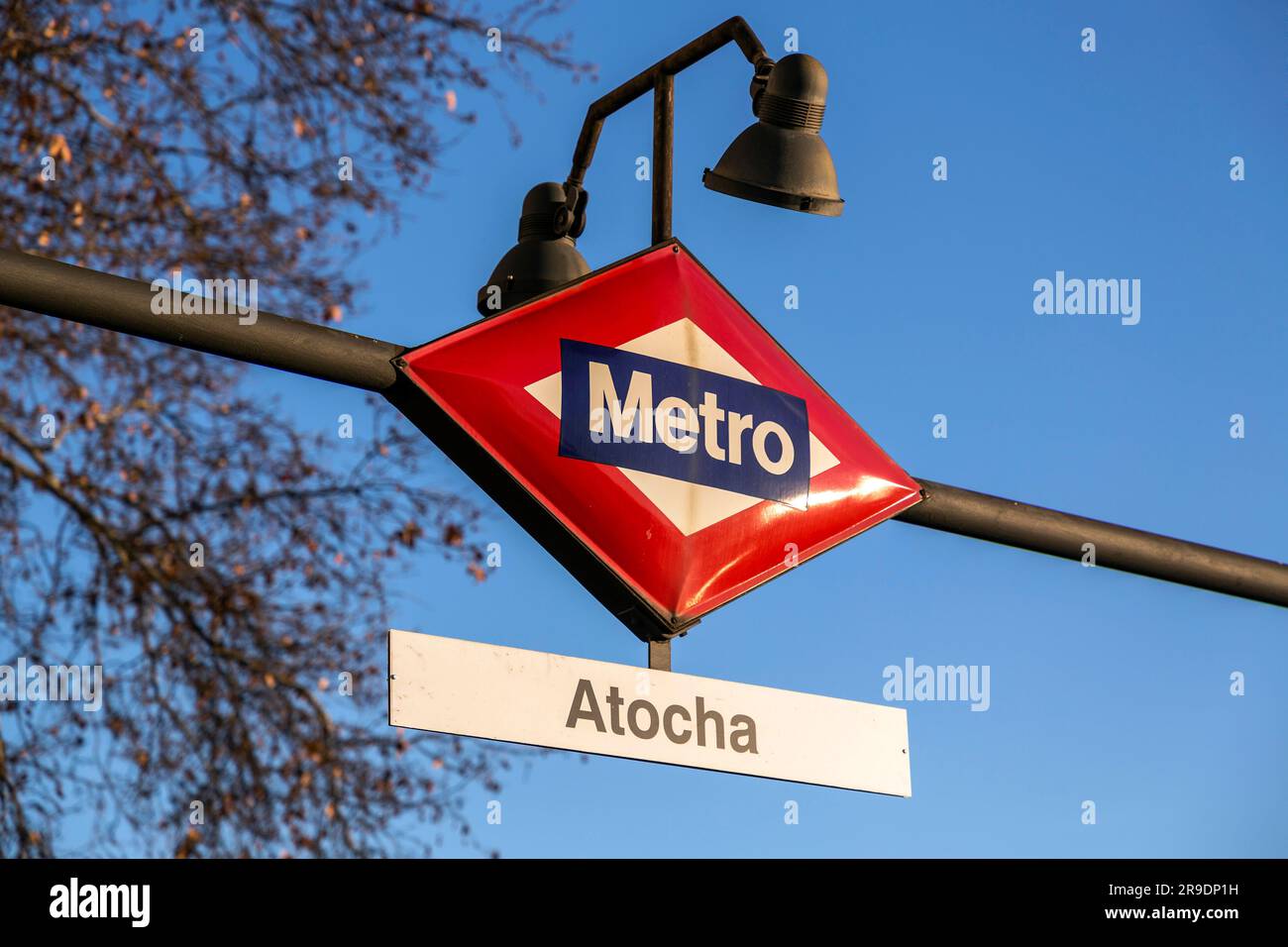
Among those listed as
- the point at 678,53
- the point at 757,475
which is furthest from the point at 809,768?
the point at 678,53

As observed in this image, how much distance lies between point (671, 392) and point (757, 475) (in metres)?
0.37

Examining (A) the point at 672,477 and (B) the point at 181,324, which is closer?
(B) the point at 181,324

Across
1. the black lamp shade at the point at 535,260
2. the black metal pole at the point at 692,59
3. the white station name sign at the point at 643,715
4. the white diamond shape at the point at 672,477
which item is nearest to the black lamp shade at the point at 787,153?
the black metal pole at the point at 692,59

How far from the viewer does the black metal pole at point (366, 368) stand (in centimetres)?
399

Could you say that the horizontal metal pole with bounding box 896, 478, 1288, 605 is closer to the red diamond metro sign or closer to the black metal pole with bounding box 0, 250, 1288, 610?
the black metal pole with bounding box 0, 250, 1288, 610

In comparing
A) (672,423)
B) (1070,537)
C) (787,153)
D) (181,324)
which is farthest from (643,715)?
(787,153)

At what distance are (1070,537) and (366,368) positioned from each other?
7.29 ft

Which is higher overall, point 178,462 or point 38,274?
point 178,462

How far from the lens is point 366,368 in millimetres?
4426

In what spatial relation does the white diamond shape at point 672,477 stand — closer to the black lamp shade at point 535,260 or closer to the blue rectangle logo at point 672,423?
the blue rectangle logo at point 672,423

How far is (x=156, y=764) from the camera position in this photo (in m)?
9.48

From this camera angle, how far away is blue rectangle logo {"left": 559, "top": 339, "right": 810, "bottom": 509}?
4938 millimetres

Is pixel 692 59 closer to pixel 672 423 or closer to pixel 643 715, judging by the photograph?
pixel 672 423
